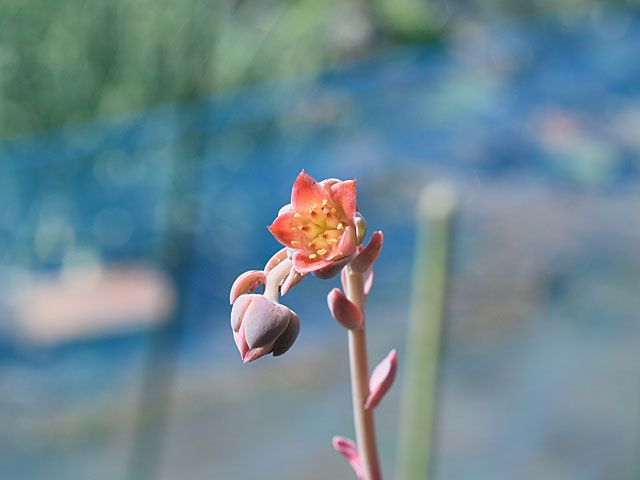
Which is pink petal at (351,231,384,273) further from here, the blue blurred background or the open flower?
the blue blurred background

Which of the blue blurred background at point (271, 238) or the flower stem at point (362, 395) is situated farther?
the blue blurred background at point (271, 238)

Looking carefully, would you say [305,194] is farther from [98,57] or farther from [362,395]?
[98,57]

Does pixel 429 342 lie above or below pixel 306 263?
below

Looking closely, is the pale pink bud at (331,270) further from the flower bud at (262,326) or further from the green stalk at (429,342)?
the green stalk at (429,342)

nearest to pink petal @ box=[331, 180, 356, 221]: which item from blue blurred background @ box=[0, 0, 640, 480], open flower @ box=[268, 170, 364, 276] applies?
open flower @ box=[268, 170, 364, 276]

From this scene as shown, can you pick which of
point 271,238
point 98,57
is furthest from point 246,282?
point 98,57

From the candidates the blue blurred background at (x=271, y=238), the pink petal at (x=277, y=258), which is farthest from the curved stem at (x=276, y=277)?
the blue blurred background at (x=271, y=238)

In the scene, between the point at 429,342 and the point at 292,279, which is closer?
the point at 292,279
